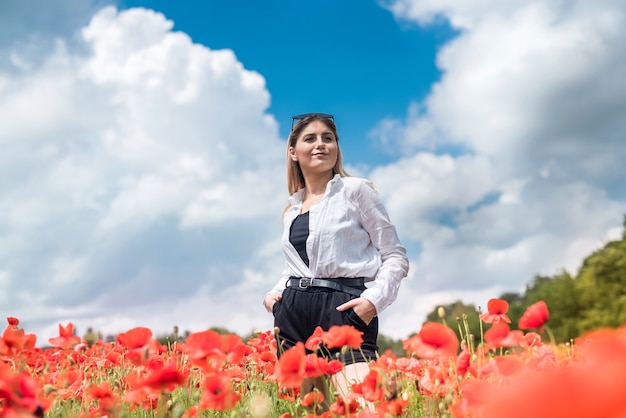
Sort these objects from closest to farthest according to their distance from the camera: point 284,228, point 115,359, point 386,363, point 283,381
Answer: point 283,381
point 386,363
point 115,359
point 284,228

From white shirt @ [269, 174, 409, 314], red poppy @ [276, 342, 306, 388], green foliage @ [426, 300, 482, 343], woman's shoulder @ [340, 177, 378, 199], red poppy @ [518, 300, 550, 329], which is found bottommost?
red poppy @ [276, 342, 306, 388]

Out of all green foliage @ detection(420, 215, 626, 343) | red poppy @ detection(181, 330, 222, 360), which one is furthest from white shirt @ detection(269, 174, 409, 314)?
green foliage @ detection(420, 215, 626, 343)

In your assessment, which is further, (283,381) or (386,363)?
(386,363)

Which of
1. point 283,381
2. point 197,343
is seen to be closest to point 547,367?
point 283,381

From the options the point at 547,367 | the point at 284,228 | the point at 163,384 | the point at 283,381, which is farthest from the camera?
the point at 284,228

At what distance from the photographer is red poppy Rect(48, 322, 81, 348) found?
2838 mm

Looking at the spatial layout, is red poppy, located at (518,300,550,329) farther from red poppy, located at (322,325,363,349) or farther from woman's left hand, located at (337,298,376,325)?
woman's left hand, located at (337,298,376,325)

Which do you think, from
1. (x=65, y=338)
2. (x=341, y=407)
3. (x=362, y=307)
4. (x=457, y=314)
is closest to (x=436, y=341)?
(x=341, y=407)

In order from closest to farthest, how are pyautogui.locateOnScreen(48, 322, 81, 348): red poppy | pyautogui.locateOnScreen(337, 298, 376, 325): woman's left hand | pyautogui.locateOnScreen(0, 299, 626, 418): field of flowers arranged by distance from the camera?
pyautogui.locateOnScreen(0, 299, 626, 418): field of flowers < pyautogui.locateOnScreen(48, 322, 81, 348): red poppy < pyautogui.locateOnScreen(337, 298, 376, 325): woman's left hand

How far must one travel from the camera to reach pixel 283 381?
1979 mm

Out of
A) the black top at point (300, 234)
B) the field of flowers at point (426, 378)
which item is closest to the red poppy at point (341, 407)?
the field of flowers at point (426, 378)

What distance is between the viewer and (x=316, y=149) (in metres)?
3.86

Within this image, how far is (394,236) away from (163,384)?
2076 millimetres

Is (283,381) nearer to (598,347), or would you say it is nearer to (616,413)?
(598,347)
